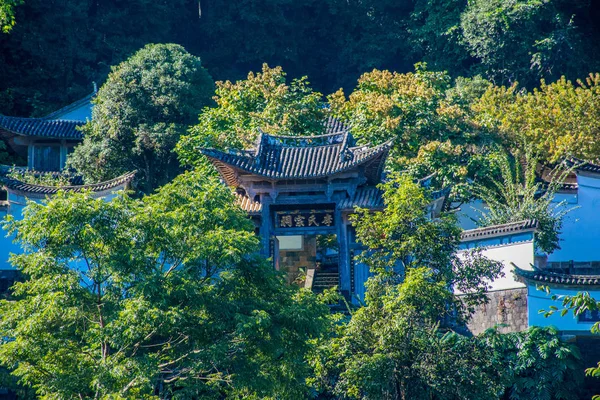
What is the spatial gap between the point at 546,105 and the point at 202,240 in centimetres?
1884

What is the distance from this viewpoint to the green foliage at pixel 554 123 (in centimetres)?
3155

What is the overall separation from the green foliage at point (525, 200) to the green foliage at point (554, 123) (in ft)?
2.93

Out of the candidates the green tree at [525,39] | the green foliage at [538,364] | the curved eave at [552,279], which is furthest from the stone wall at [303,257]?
the green tree at [525,39]

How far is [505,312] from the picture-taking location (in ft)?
78.4

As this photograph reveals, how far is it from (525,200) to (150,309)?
1400cm

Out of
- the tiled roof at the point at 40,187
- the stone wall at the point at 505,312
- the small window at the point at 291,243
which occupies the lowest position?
the stone wall at the point at 505,312

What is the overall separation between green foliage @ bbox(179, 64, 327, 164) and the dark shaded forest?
443 inches

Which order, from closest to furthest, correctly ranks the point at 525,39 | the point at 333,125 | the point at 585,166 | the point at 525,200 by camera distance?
the point at 525,200 < the point at 585,166 < the point at 333,125 < the point at 525,39

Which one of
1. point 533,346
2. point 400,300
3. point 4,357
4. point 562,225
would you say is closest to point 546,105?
point 562,225

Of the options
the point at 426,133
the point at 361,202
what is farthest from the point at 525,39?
the point at 361,202

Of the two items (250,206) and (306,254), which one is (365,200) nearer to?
(250,206)

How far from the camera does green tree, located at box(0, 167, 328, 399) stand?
1642cm

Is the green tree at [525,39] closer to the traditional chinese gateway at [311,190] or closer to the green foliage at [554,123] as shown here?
the green foliage at [554,123]

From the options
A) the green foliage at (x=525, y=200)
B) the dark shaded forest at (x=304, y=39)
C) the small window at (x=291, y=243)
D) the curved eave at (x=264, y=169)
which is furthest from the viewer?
the dark shaded forest at (x=304, y=39)
